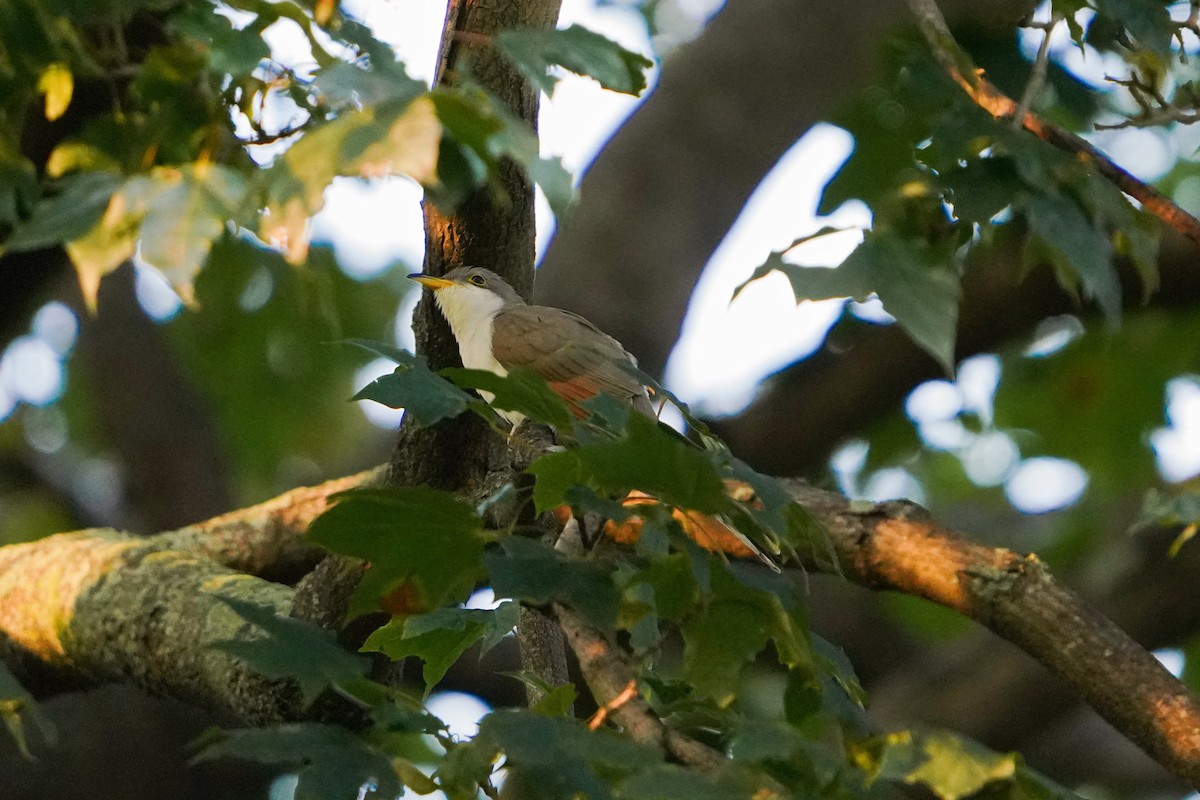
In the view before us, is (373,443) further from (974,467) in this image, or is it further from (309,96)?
(974,467)

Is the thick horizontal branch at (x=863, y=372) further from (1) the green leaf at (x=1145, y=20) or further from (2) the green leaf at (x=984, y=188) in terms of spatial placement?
(2) the green leaf at (x=984, y=188)

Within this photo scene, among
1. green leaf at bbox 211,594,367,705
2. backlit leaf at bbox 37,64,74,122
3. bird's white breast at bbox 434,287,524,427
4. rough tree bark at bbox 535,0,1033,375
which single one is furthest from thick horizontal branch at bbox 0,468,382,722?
rough tree bark at bbox 535,0,1033,375

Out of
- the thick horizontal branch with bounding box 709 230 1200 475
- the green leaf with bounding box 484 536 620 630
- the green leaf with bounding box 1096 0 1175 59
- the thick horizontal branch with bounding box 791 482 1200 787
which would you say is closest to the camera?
the green leaf with bounding box 484 536 620 630

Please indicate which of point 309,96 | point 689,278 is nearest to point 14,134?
point 309,96

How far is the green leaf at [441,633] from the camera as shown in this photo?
2.32 m

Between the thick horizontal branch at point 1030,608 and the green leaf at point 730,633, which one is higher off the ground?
the green leaf at point 730,633

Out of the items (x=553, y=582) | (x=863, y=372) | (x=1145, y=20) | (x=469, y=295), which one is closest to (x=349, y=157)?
(x=553, y=582)

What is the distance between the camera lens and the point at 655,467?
1779 millimetres

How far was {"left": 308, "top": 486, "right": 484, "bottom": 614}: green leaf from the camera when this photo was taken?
6.27ft

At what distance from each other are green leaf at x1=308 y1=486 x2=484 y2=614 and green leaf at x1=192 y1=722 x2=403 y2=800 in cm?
23

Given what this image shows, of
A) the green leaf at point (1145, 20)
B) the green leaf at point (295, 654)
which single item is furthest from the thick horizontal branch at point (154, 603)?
the green leaf at point (1145, 20)

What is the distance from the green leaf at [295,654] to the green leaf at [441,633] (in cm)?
22

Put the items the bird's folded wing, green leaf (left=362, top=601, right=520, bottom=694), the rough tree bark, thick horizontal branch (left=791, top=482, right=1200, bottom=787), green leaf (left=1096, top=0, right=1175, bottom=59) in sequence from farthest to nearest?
the rough tree bark → the bird's folded wing → thick horizontal branch (left=791, top=482, right=1200, bottom=787) → green leaf (left=1096, top=0, right=1175, bottom=59) → green leaf (left=362, top=601, right=520, bottom=694)

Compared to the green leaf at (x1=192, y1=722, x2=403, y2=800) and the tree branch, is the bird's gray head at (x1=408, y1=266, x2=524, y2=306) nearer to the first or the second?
the tree branch
